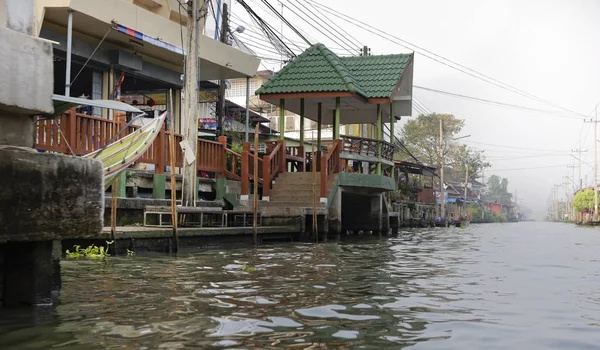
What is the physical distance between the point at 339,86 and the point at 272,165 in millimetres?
3144

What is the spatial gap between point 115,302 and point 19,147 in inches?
74.1

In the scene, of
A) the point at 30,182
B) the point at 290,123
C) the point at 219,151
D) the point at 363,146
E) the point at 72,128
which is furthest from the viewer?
the point at 290,123

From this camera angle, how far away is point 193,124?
45.3 ft

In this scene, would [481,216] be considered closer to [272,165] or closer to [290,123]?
[290,123]

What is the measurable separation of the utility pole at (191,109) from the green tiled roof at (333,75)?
4891 millimetres

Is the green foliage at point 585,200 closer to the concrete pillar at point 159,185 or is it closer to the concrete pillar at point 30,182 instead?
the concrete pillar at point 159,185

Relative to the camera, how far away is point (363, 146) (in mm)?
18625

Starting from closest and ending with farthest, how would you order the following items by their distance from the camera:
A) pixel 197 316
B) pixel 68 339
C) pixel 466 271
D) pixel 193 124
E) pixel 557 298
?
1. pixel 68 339
2. pixel 197 316
3. pixel 557 298
4. pixel 466 271
5. pixel 193 124

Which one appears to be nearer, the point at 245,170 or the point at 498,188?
the point at 245,170

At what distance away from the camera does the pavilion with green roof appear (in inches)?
723

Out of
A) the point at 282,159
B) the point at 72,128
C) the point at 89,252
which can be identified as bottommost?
the point at 89,252

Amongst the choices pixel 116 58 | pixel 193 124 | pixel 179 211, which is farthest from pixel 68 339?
pixel 116 58

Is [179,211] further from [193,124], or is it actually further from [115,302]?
[115,302]

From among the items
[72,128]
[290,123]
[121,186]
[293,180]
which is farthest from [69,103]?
[290,123]
